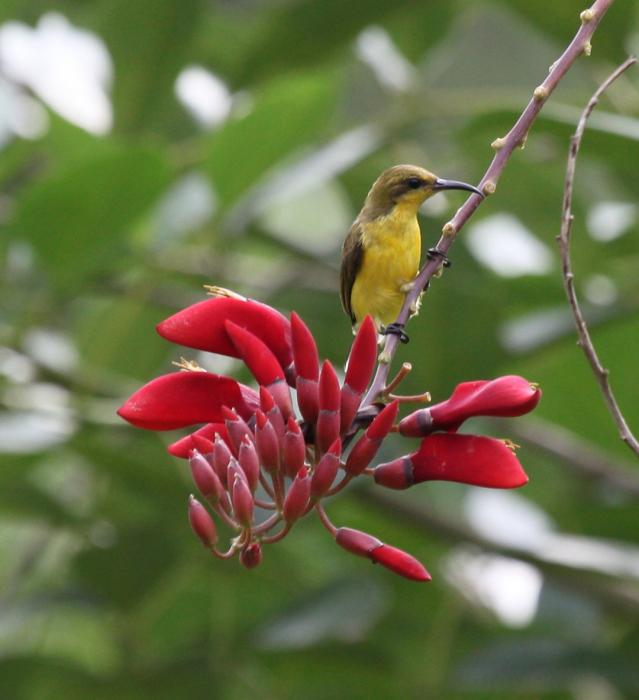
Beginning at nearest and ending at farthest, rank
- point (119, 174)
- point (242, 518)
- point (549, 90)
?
point (242, 518) < point (549, 90) < point (119, 174)

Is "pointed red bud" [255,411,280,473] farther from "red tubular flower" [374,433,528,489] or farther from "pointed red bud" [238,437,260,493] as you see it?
"red tubular flower" [374,433,528,489]

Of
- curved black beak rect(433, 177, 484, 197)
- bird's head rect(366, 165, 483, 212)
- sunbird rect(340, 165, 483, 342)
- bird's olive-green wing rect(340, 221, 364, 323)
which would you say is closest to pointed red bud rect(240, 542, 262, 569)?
curved black beak rect(433, 177, 484, 197)

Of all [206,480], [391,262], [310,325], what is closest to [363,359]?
[206,480]

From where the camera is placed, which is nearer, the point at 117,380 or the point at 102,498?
the point at 117,380

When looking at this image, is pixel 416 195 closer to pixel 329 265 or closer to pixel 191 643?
pixel 329 265

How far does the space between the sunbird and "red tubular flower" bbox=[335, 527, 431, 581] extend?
0.96m

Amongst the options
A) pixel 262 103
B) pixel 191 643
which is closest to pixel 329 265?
pixel 262 103

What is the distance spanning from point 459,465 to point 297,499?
7.5 inches

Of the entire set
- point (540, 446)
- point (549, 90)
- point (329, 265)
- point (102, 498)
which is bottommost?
point (102, 498)

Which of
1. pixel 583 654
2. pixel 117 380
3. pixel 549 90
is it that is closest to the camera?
pixel 549 90

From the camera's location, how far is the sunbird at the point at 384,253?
2.41 metres

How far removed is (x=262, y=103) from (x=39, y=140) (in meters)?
0.70

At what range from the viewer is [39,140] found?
344 centimetres

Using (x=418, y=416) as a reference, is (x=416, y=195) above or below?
above
